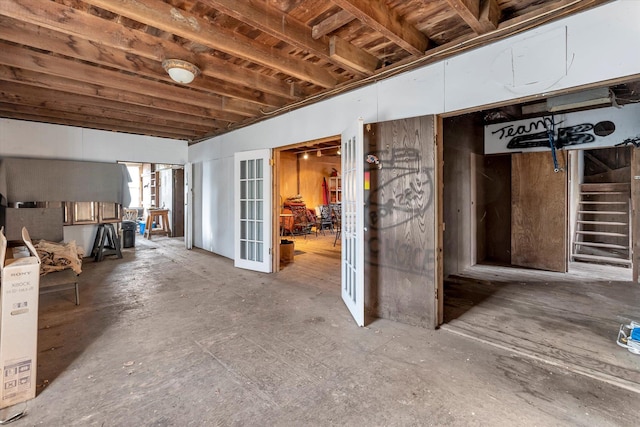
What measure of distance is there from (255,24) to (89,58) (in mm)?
1779

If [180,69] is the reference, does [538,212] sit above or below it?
below

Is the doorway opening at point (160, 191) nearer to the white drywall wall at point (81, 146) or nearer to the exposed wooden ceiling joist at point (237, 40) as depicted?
the white drywall wall at point (81, 146)

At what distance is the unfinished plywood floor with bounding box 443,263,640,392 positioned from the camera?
226 centimetres

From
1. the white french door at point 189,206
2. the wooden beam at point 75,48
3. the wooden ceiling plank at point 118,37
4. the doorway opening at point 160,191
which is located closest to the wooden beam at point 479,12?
the wooden ceiling plank at point 118,37

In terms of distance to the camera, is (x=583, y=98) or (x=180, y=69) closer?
(x=180, y=69)

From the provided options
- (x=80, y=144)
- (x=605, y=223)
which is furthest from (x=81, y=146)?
(x=605, y=223)

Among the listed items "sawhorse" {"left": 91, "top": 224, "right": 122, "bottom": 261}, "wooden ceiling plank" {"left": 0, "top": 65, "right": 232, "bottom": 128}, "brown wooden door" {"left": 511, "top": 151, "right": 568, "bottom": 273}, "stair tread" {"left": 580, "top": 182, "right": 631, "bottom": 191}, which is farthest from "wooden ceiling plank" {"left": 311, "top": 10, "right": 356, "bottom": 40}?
"stair tread" {"left": 580, "top": 182, "right": 631, "bottom": 191}

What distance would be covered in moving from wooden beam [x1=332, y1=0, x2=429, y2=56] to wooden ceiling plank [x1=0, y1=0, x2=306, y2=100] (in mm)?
1682

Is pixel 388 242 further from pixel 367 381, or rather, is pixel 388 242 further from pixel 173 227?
pixel 173 227

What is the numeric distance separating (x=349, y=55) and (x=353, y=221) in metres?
1.61

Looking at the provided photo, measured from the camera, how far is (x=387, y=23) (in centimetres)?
231

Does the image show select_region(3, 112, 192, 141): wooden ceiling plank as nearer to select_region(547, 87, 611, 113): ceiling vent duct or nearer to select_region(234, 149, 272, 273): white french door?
select_region(234, 149, 272, 273): white french door

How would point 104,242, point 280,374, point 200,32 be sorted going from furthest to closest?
point 104,242 < point 200,32 < point 280,374

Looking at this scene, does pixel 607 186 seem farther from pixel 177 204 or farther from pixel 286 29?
pixel 177 204
